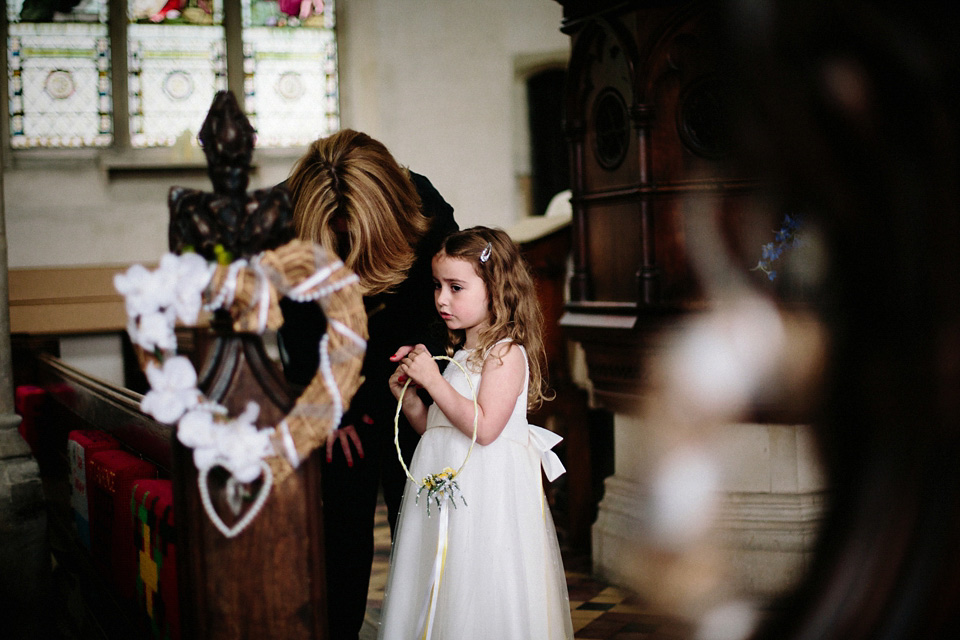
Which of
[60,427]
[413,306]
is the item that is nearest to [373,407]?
[413,306]

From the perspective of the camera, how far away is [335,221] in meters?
2.13

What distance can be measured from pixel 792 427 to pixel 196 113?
5.75 metres

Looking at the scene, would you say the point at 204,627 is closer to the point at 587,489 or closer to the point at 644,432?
the point at 644,432

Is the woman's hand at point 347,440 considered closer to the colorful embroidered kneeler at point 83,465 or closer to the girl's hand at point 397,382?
the girl's hand at point 397,382

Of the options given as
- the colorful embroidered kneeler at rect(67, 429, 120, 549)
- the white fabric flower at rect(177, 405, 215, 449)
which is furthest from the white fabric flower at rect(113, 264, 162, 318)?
the colorful embroidered kneeler at rect(67, 429, 120, 549)

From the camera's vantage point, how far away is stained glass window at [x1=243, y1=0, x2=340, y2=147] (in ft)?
24.5

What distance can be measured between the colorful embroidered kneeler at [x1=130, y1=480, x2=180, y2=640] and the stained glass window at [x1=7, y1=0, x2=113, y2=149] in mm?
5728

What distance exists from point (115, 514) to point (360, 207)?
117cm

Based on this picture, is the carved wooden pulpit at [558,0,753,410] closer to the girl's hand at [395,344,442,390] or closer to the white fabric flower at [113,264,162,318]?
the girl's hand at [395,344,442,390]

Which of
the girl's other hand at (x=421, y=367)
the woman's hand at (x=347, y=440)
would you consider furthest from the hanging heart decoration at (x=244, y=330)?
the woman's hand at (x=347, y=440)

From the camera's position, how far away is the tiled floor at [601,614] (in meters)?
3.04

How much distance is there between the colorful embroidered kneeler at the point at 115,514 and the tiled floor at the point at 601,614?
2.88ft

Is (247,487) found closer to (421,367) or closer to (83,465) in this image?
(421,367)

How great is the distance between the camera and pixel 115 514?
2482mm
